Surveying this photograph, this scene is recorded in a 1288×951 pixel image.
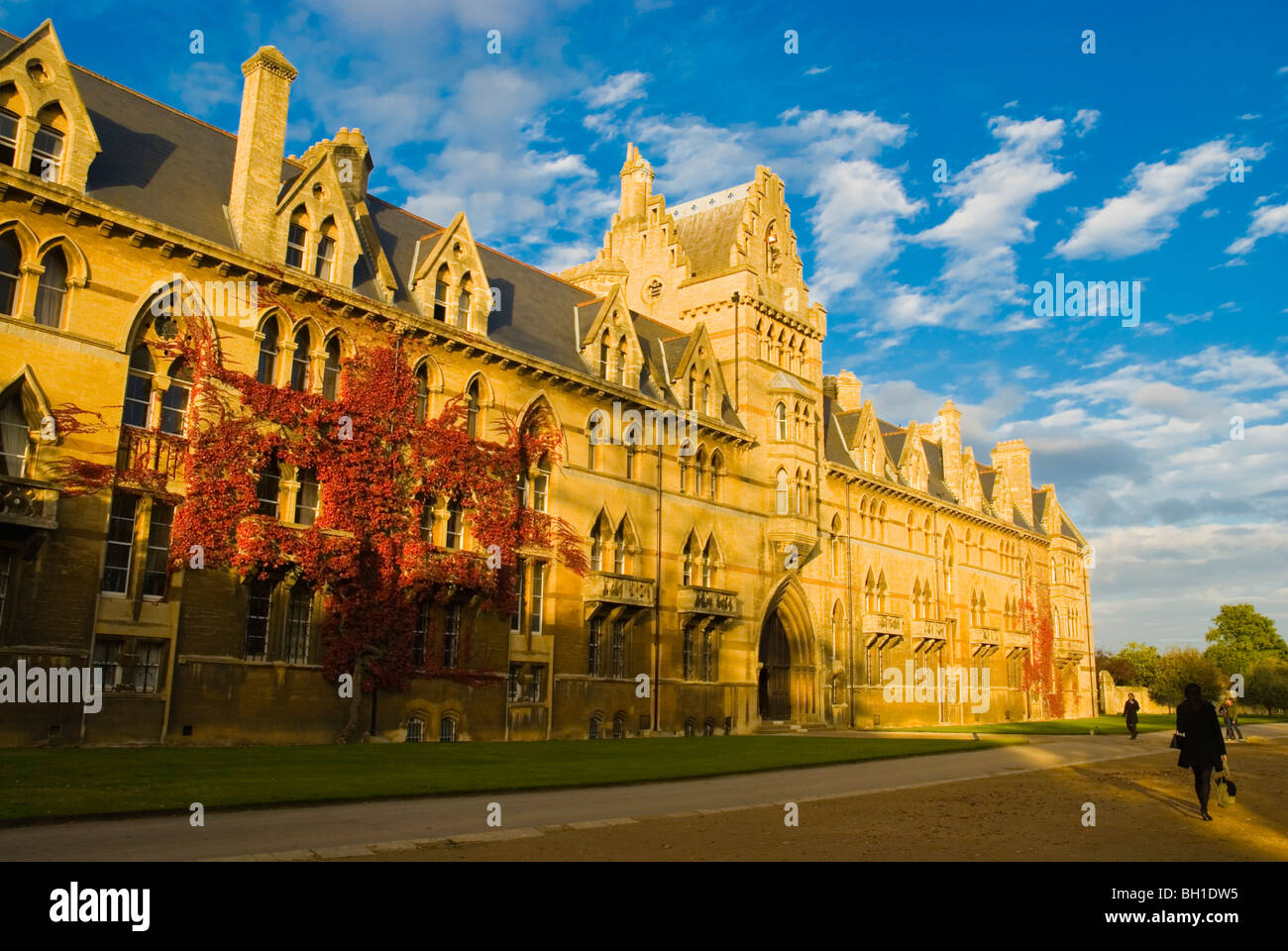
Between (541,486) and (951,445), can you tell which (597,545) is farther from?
(951,445)

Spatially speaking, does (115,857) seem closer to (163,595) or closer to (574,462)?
(163,595)

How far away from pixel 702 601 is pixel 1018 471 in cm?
4609

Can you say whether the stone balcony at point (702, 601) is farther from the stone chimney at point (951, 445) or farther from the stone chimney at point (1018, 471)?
the stone chimney at point (1018, 471)

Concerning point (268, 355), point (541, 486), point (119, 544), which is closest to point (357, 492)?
point (268, 355)

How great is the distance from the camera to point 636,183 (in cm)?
5172

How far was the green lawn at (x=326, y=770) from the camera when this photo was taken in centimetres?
1384

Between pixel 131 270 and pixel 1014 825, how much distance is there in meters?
21.8

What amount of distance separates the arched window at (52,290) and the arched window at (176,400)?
2.73m

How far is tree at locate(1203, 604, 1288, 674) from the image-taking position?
365ft

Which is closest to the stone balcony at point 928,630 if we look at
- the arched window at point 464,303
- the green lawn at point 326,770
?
the green lawn at point 326,770

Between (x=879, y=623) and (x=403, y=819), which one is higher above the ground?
(x=879, y=623)

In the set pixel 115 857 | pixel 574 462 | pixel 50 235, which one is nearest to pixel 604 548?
pixel 574 462

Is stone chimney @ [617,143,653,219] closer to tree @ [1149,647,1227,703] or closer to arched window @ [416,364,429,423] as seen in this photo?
arched window @ [416,364,429,423]

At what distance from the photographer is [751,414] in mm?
44375
